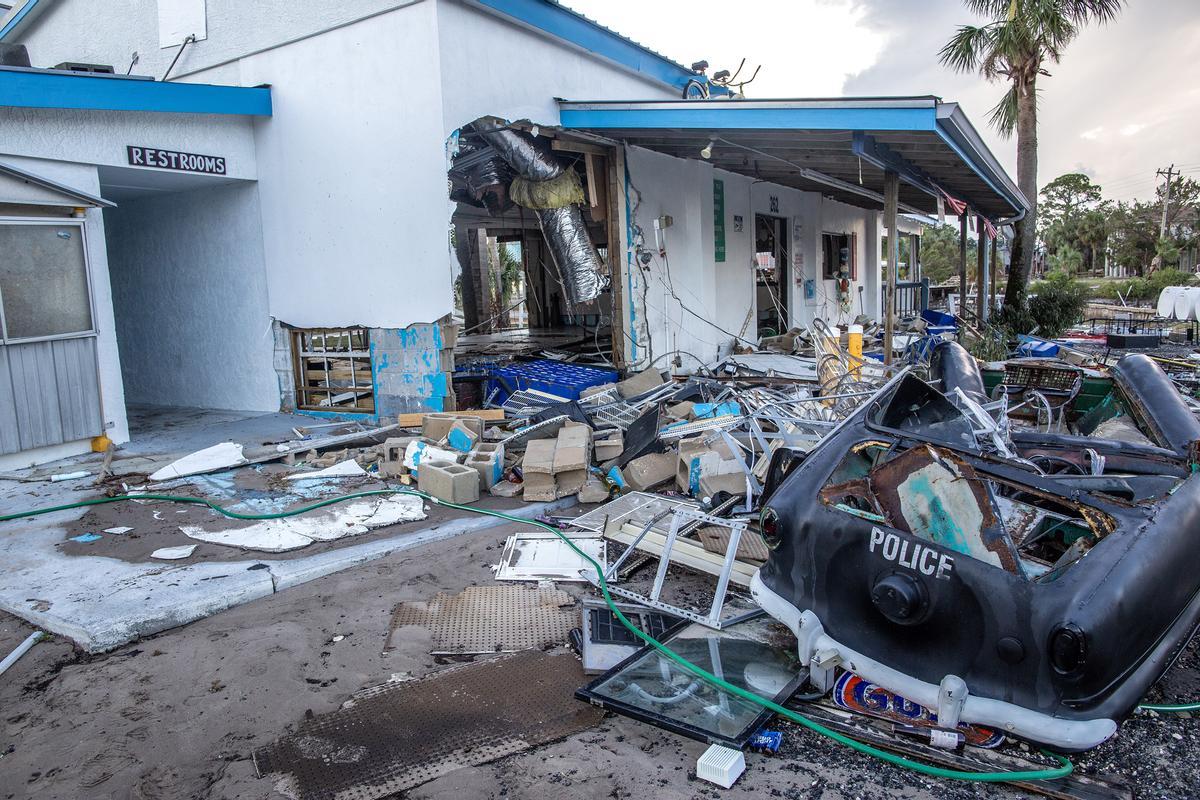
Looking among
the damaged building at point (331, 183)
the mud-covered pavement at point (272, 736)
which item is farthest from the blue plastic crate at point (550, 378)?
the mud-covered pavement at point (272, 736)

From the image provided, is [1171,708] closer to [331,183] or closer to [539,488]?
[539,488]

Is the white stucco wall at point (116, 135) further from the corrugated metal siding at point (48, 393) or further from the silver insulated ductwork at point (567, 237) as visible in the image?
the silver insulated ductwork at point (567, 237)

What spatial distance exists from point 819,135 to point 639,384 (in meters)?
3.35

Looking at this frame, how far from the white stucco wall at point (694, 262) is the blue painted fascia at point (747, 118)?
4.59 ft

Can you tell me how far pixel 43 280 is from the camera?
6.93 meters

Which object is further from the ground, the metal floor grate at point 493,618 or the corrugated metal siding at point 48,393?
the corrugated metal siding at point 48,393

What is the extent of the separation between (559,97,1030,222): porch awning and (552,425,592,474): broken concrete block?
352 centimetres

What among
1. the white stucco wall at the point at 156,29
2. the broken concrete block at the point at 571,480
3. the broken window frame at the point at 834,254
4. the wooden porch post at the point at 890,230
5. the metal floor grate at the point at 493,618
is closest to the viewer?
the metal floor grate at the point at 493,618

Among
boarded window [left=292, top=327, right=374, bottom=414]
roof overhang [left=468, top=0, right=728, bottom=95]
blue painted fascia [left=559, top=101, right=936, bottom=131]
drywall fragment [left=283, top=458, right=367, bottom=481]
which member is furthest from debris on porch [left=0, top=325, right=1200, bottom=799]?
roof overhang [left=468, top=0, right=728, bottom=95]

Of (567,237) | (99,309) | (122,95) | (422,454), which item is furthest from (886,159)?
(99,309)

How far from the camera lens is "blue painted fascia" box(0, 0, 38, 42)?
11.3 metres

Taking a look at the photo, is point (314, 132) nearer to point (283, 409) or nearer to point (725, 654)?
point (283, 409)

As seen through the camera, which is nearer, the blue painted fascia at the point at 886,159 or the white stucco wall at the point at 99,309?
the white stucco wall at the point at 99,309

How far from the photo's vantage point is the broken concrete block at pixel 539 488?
6.09 meters
